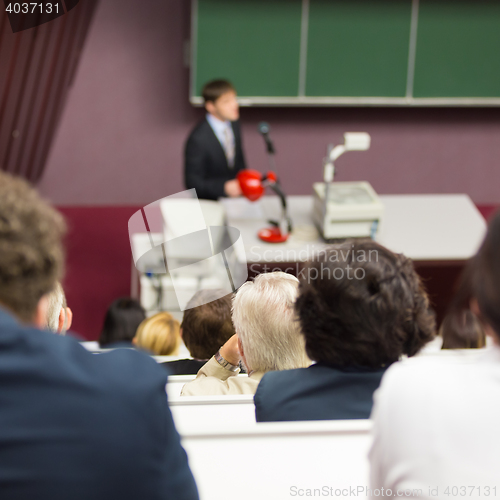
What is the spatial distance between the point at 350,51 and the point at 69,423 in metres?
4.35

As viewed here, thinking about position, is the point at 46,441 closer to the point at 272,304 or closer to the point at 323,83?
the point at 272,304

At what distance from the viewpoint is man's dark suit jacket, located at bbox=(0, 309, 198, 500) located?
691 mm

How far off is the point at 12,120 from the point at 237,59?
62.3 inches

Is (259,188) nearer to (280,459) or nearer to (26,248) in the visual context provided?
(280,459)

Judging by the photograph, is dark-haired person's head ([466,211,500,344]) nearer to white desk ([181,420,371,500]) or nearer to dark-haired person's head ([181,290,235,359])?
white desk ([181,420,371,500])

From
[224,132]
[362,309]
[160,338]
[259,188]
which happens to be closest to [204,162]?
[224,132]

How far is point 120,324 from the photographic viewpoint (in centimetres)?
273

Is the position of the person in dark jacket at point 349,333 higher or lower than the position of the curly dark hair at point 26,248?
lower

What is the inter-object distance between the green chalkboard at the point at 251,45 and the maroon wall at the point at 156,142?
0.17 metres

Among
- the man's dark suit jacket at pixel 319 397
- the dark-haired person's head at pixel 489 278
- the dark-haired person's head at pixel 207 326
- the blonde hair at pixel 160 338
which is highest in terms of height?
the dark-haired person's head at pixel 489 278

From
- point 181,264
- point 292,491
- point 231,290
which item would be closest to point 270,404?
point 292,491

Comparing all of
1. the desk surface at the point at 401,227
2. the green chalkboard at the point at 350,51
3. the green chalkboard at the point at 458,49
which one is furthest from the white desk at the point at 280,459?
the green chalkboard at the point at 458,49

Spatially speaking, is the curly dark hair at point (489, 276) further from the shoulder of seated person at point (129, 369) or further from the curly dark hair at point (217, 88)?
the curly dark hair at point (217, 88)

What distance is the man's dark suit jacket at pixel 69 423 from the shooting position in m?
0.69
